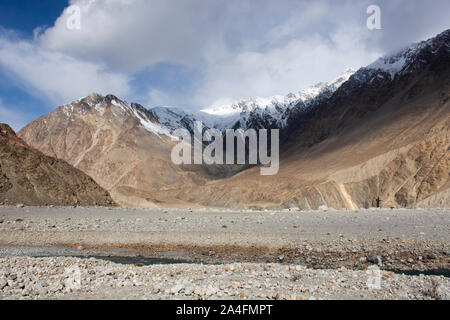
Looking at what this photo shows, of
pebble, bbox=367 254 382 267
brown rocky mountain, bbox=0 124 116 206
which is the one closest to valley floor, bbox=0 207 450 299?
pebble, bbox=367 254 382 267

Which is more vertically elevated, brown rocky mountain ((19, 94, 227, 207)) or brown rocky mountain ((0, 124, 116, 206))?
brown rocky mountain ((19, 94, 227, 207))

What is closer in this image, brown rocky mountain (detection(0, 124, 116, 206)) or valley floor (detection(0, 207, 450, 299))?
valley floor (detection(0, 207, 450, 299))

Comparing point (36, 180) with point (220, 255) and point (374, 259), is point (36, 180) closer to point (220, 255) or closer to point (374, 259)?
point (220, 255)

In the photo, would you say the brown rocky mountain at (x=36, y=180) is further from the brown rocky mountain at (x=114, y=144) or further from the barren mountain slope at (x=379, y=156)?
the brown rocky mountain at (x=114, y=144)

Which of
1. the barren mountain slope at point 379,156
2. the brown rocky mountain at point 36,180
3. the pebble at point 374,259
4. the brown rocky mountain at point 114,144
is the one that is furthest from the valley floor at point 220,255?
the brown rocky mountain at point 114,144

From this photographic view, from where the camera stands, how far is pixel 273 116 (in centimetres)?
16262

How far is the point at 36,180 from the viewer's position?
3141 centimetres

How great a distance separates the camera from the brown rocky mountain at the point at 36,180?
2931cm

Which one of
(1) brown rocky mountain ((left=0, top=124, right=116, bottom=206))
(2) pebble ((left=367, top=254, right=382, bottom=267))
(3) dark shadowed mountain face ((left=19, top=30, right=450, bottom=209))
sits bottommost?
(2) pebble ((left=367, top=254, right=382, bottom=267))

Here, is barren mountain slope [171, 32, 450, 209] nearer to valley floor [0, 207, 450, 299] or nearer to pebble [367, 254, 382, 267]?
valley floor [0, 207, 450, 299]

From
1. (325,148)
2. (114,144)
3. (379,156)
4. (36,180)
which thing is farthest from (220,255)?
(114,144)

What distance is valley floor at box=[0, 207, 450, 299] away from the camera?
24.0 ft

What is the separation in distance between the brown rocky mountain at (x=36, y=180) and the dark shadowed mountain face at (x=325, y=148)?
18.3 metres

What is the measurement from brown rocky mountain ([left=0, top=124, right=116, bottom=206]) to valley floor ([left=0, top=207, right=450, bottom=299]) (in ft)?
19.7
